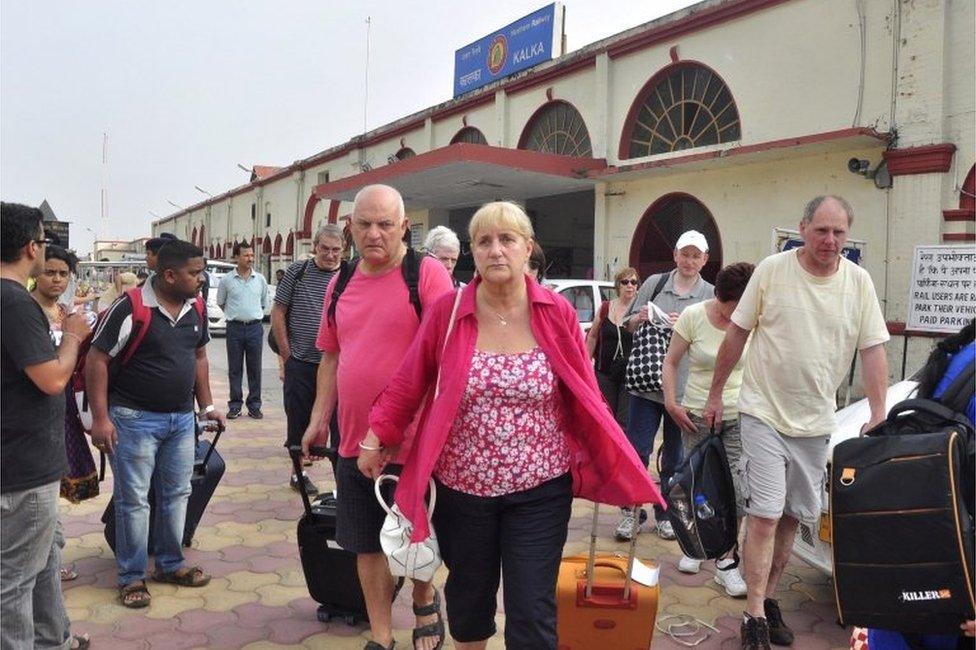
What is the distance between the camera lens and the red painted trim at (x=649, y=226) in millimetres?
12461

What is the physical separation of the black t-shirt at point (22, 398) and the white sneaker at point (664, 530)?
12.4 feet

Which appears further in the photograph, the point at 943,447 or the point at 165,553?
the point at 165,553

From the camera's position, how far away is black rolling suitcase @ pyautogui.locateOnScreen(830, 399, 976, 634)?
1.73 meters

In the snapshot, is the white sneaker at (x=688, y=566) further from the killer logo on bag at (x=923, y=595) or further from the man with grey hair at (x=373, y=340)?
the killer logo on bag at (x=923, y=595)

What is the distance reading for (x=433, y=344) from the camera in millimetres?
2756


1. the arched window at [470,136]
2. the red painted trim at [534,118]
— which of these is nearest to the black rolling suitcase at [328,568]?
the red painted trim at [534,118]

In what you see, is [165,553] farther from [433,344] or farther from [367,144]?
[367,144]

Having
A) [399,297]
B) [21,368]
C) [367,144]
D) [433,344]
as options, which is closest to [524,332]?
[433,344]

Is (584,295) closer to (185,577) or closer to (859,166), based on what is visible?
(859,166)

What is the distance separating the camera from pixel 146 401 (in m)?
3.87

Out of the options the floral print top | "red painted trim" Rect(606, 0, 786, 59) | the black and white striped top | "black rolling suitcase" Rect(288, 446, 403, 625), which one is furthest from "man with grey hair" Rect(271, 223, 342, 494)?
"red painted trim" Rect(606, 0, 786, 59)

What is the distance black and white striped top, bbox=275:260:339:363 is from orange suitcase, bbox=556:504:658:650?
10.1 ft

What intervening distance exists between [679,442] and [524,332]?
281cm

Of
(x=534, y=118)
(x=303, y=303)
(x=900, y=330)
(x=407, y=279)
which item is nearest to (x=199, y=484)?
(x=303, y=303)
